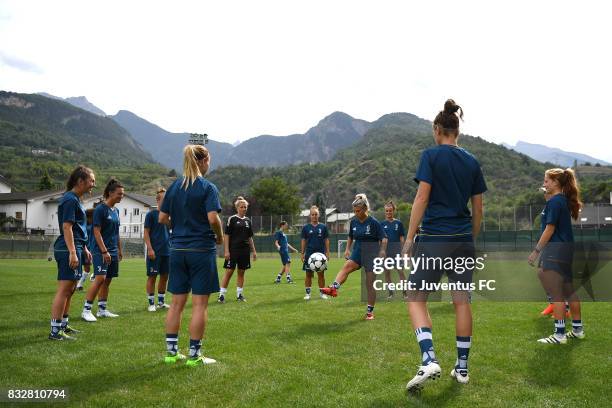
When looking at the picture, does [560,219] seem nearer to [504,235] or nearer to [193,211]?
[193,211]

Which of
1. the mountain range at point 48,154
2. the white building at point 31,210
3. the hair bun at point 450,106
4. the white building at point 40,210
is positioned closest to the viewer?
the hair bun at point 450,106

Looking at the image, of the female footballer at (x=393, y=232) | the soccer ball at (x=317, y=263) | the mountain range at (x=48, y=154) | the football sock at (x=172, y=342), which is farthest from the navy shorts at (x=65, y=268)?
the mountain range at (x=48, y=154)

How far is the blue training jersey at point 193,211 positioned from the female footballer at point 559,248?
424 cm

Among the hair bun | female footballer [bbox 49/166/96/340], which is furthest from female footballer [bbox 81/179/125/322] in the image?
the hair bun

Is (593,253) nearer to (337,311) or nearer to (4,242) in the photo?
(337,311)

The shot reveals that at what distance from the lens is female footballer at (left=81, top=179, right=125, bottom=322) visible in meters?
8.01

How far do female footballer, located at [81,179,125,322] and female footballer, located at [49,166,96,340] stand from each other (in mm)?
1176

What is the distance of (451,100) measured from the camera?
4.61 metres

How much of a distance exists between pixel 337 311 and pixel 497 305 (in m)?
3.52

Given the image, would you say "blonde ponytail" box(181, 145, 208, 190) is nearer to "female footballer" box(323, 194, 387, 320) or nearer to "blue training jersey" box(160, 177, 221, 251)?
"blue training jersey" box(160, 177, 221, 251)

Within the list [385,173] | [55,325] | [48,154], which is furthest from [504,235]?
[48,154]

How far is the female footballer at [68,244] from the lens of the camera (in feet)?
20.5

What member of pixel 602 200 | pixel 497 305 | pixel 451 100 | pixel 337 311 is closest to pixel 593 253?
pixel 497 305

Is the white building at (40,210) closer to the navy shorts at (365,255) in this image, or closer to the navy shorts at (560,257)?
the navy shorts at (365,255)
